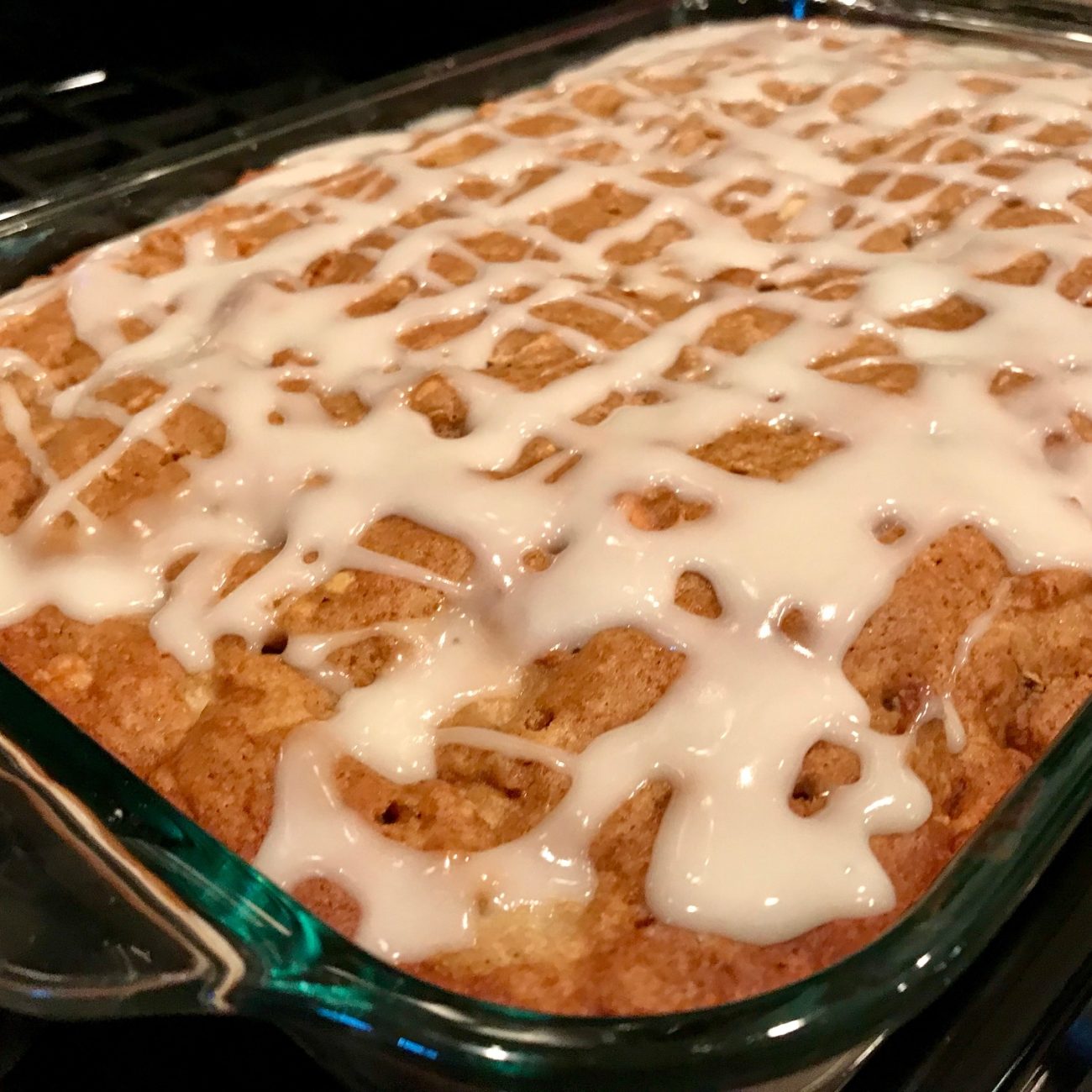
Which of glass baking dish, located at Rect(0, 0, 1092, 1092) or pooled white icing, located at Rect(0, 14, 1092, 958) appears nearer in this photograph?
glass baking dish, located at Rect(0, 0, 1092, 1092)

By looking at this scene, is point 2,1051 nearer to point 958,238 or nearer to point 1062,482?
point 1062,482

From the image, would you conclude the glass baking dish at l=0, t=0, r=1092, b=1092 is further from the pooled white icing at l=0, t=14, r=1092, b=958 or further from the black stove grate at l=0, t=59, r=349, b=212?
the black stove grate at l=0, t=59, r=349, b=212

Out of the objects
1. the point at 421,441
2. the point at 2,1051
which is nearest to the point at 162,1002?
the point at 2,1051

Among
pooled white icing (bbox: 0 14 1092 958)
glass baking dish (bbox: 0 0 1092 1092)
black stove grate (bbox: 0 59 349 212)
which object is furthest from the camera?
black stove grate (bbox: 0 59 349 212)

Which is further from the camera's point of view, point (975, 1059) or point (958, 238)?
point (958, 238)

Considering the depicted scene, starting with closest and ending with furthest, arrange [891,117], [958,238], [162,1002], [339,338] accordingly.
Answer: [162,1002]
[339,338]
[958,238]
[891,117]

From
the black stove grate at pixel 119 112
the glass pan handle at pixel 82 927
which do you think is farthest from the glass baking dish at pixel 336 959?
the black stove grate at pixel 119 112

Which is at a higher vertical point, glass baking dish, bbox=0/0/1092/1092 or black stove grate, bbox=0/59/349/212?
black stove grate, bbox=0/59/349/212

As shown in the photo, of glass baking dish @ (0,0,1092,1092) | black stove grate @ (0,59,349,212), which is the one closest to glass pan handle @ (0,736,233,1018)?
glass baking dish @ (0,0,1092,1092)
